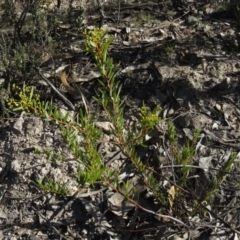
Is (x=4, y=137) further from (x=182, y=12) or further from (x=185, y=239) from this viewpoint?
(x=182, y=12)

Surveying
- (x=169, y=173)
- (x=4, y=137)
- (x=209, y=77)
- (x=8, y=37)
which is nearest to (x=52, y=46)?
(x=8, y=37)

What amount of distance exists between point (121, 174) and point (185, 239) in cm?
63

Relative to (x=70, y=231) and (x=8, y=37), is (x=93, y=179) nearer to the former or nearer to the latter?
(x=70, y=231)

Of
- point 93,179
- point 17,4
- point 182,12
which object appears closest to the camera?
point 93,179

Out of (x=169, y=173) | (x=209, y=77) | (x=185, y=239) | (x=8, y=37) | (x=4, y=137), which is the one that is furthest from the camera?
(x=8, y=37)

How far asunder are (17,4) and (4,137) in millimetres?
1912

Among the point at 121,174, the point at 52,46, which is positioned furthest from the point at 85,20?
the point at 121,174

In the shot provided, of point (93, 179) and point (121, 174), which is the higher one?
point (93, 179)

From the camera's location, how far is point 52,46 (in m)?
4.34

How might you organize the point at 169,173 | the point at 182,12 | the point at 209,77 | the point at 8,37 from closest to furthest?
the point at 169,173 < the point at 209,77 < the point at 8,37 < the point at 182,12

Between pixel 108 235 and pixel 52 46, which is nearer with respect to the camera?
pixel 108 235

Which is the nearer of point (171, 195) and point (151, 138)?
point (171, 195)

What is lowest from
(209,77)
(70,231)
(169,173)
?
(70,231)

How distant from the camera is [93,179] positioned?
267cm
